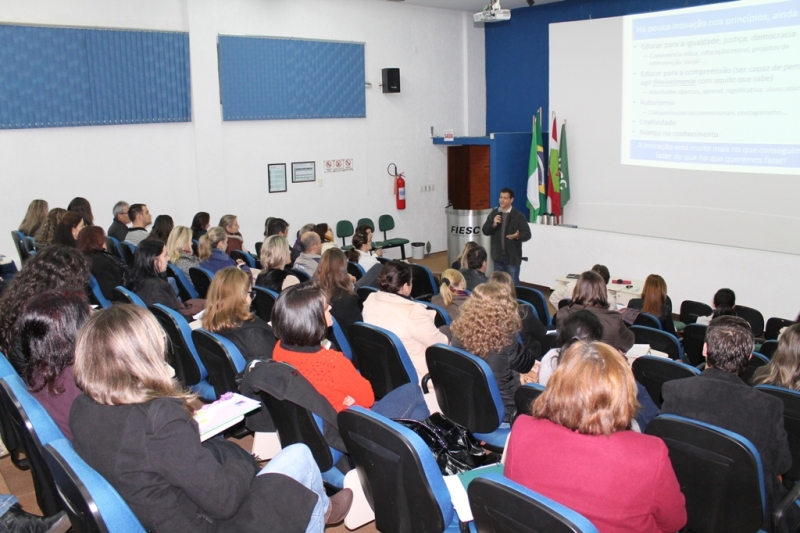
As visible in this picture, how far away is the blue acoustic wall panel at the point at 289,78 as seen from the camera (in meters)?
8.64

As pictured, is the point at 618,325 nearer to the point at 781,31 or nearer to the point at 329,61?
the point at 781,31

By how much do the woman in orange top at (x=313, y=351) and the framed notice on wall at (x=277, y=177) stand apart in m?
6.62

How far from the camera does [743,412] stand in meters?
2.54

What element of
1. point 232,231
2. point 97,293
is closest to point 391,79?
point 232,231

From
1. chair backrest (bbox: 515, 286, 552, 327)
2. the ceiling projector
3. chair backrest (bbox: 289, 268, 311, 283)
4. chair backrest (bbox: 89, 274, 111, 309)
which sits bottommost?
chair backrest (bbox: 515, 286, 552, 327)

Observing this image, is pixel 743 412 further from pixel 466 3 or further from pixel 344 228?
pixel 466 3

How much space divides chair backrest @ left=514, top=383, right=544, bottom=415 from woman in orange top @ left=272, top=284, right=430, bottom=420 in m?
0.66

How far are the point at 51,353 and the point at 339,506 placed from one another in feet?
4.00

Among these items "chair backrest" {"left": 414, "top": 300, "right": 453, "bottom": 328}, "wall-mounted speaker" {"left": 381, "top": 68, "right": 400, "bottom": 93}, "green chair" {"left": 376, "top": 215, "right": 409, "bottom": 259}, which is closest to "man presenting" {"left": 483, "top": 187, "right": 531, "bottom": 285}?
"green chair" {"left": 376, "top": 215, "right": 409, "bottom": 259}

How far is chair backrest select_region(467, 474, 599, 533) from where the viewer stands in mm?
1636

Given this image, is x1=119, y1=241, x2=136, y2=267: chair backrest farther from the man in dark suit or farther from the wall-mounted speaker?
the man in dark suit

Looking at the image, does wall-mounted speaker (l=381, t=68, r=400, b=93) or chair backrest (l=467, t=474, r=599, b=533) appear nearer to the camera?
chair backrest (l=467, t=474, r=599, b=533)

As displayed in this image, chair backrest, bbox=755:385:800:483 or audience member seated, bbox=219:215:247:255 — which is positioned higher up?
audience member seated, bbox=219:215:247:255

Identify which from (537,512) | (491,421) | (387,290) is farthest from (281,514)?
(387,290)
